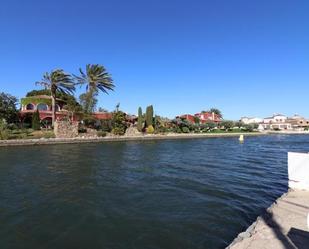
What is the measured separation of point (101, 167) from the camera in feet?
54.9

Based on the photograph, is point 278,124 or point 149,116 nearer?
point 149,116

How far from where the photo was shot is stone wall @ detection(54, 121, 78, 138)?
37.3 metres

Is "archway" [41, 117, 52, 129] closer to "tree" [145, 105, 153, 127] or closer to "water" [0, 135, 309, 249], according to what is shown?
"tree" [145, 105, 153, 127]

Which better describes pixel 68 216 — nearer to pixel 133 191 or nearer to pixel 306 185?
pixel 133 191

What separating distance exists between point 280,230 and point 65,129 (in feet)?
119

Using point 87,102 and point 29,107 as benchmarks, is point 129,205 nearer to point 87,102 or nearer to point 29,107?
point 87,102

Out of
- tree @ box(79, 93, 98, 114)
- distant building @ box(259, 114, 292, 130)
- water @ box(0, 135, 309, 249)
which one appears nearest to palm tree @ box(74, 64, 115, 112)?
tree @ box(79, 93, 98, 114)

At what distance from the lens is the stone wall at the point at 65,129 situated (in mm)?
37344

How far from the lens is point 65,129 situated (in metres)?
38.1

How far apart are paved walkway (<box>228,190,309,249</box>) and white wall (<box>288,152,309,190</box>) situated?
51.1 inches

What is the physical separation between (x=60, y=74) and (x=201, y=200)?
4044 cm

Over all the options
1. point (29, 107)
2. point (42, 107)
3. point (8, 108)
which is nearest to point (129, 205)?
point (8, 108)

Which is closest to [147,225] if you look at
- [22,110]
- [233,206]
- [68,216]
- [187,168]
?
[68,216]

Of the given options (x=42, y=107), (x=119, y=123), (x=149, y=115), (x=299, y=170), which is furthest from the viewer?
(x=149, y=115)
